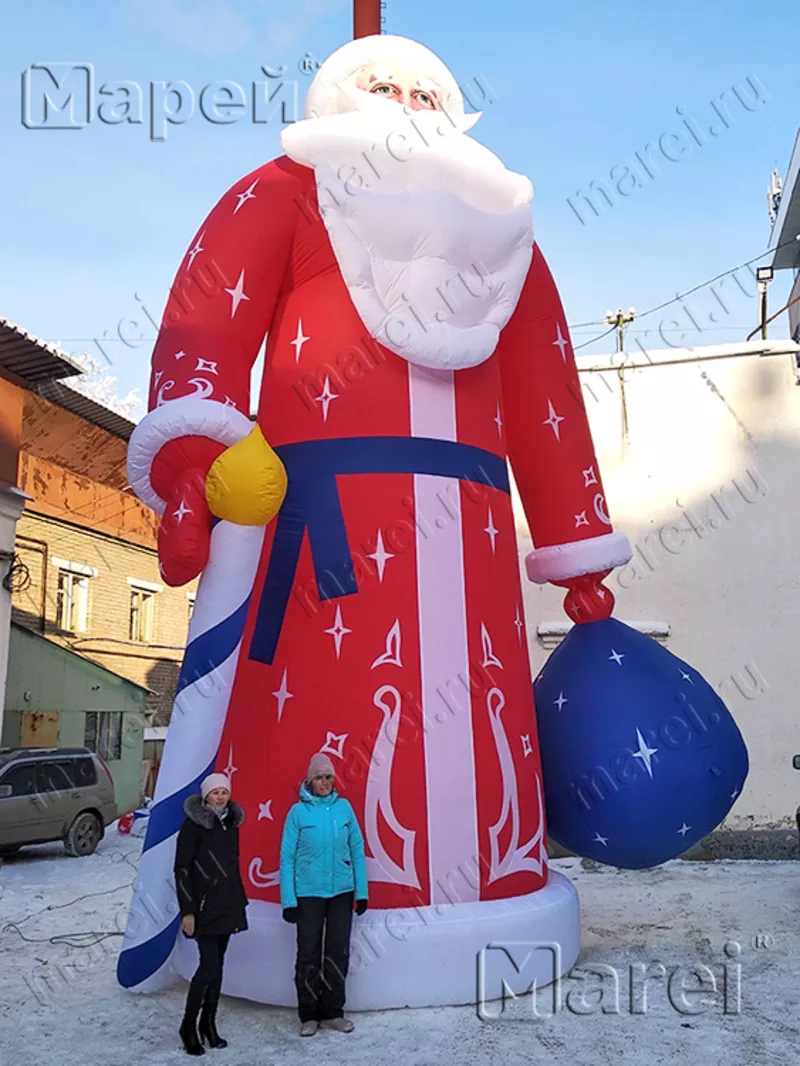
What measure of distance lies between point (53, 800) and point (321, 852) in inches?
312

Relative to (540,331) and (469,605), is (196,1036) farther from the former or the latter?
(540,331)

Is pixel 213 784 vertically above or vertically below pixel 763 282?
below

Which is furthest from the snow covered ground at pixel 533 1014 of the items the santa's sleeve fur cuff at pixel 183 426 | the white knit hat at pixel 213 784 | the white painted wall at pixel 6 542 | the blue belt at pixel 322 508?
the white painted wall at pixel 6 542

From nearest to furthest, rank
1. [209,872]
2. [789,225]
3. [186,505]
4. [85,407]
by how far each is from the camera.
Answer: [209,872], [186,505], [85,407], [789,225]

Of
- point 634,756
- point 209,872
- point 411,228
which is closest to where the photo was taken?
point 209,872

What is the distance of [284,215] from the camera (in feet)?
17.0

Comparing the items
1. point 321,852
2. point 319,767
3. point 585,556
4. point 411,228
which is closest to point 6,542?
point 585,556

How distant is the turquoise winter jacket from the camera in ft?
14.2

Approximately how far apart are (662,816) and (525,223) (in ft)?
10.2

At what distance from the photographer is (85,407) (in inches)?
637

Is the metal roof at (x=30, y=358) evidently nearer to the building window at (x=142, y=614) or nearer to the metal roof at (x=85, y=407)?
the metal roof at (x=85, y=407)

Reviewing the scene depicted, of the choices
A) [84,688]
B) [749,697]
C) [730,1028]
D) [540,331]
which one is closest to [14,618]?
[84,688]

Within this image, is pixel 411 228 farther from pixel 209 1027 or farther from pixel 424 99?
pixel 209 1027

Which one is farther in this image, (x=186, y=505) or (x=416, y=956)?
(x=186, y=505)
